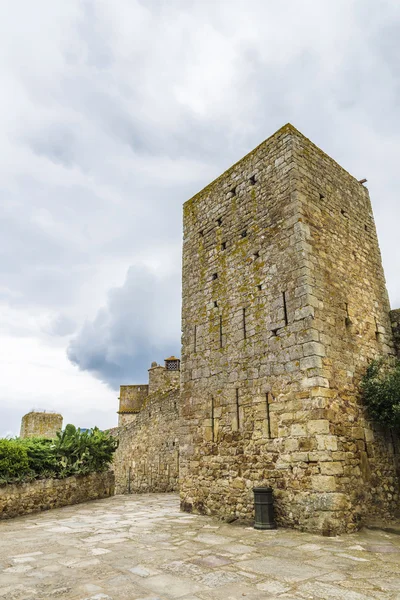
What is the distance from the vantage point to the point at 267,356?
8.01m

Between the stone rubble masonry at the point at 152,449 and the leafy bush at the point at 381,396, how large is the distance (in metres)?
8.25

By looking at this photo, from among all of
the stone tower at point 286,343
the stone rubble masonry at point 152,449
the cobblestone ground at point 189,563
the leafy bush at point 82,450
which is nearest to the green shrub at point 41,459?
the leafy bush at point 82,450

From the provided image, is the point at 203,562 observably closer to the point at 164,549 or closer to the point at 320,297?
the point at 164,549

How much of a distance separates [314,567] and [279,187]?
272 inches

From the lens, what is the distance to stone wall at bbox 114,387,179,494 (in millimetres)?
14539

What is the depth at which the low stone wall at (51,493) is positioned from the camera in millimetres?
9047

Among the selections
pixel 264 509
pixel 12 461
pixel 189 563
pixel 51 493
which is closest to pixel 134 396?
pixel 51 493

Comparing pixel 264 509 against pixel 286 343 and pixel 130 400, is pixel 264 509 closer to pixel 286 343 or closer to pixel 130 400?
pixel 286 343

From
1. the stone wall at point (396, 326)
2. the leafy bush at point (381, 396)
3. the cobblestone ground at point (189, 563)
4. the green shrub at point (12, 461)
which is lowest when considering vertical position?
the cobblestone ground at point (189, 563)

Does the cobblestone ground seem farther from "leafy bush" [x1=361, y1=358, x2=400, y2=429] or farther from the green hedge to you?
the green hedge

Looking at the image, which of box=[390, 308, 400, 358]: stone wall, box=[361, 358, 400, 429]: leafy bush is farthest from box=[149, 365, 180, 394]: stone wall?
box=[361, 358, 400, 429]: leafy bush

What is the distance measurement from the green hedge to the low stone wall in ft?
0.56

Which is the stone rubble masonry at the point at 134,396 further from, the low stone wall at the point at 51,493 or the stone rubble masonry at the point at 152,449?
the low stone wall at the point at 51,493

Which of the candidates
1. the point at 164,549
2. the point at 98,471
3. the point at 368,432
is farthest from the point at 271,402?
the point at 98,471
